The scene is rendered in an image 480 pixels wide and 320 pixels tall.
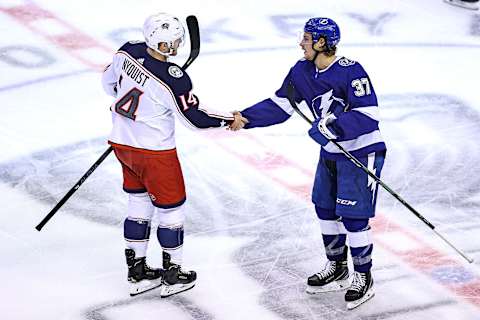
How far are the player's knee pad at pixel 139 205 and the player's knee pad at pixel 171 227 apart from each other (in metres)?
0.07

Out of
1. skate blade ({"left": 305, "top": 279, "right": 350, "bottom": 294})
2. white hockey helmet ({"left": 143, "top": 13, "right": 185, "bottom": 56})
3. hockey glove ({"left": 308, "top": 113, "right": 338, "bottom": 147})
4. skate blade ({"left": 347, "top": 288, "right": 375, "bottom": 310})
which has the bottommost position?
skate blade ({"left": 305, "top": 279, "right": 350, "bottom": 294})

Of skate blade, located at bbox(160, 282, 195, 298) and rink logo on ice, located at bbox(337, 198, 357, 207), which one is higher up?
rink logo on ice, located at bbox(337, 198, 357, 207)

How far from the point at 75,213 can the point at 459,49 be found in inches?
140

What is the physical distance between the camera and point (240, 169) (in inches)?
224

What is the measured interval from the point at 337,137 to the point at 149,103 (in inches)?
29.8

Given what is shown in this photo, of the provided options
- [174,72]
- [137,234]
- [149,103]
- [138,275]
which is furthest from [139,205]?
[174,72]

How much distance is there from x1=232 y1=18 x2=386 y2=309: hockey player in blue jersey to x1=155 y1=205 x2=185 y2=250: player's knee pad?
19.8 inches

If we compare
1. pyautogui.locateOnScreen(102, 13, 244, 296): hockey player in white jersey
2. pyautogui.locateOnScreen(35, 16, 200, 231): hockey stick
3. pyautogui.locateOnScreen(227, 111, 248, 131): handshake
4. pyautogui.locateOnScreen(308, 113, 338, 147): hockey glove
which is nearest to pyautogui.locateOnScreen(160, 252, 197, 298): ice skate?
pyautogui.locateOnScreen(102, 13, 244, 296): hockey player in white jersey

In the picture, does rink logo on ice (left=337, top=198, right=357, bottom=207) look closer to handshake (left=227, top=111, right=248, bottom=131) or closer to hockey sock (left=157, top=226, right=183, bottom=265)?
handshake (left=227, top=111, right=248, bottom=131)

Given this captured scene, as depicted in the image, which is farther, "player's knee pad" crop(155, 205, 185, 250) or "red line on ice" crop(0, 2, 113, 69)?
"red line on ice" crop(0, 2, 113, 69)

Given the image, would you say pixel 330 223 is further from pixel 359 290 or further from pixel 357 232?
pixel 359 290

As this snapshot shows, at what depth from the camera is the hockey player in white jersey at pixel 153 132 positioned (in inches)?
165

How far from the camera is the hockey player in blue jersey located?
4.24 metres

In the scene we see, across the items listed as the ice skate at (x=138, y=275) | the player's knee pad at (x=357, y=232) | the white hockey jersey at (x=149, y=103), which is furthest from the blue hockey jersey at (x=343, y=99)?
the ice skate at (x=138, y=275)
